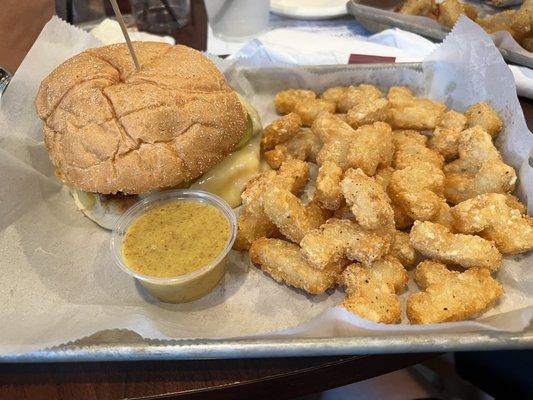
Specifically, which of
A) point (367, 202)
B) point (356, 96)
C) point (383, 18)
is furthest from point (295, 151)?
point (383, 18)

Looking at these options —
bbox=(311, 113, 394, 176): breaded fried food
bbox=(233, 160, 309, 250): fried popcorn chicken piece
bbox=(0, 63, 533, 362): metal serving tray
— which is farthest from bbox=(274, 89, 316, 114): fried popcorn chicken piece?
bbox=(0, 63, 533, 362): metal serving tray

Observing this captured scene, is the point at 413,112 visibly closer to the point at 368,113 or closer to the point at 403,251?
the point at 368,113

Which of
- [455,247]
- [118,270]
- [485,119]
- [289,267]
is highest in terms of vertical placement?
[485,119]

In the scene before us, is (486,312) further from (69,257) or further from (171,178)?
(69,257)

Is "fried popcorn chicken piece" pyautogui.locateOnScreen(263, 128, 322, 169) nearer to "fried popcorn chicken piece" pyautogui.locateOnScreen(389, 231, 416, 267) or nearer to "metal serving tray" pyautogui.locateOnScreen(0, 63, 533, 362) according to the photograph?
"fried popcorn chicken piece" pyautogui.locateOnScreen(389, 231, 416, 267)

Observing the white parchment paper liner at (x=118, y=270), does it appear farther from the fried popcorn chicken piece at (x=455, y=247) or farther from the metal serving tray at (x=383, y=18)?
the metal serving tray at (x=383, y=18)

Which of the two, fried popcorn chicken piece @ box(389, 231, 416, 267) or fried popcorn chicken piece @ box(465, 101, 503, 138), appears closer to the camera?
fried popcorn chicken piece @ box(389, 231, 416, 267)
